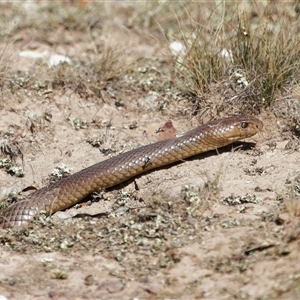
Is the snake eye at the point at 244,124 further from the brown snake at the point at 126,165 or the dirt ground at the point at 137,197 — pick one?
the dirt ground at the point at 137,197

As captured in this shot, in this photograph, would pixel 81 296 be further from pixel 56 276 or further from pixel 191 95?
pixel 191 95

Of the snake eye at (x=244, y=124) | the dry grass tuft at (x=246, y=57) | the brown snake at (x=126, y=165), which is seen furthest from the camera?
the dry grass tuft at (x=246, y=57)

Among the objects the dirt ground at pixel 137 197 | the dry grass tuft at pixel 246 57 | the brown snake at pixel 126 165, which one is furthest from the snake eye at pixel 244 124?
the dry grass tuft at pixel 246 57

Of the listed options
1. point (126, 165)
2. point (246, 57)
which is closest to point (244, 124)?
point (246, 57)

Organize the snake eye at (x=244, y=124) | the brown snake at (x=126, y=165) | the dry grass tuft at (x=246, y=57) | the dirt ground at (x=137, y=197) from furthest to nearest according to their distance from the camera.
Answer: the dry grass tuft at (x=246, y=57), the snake eye at (x=244, y=124), the brown snake at (x=126, y=165), the dirt ground at (x=137, y=197)

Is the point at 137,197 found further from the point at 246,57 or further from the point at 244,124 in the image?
the point at 246,57

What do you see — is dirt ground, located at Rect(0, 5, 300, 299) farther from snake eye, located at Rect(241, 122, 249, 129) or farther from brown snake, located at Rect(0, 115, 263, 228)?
snake eye, located at Rect(241, 122, 249, 129)

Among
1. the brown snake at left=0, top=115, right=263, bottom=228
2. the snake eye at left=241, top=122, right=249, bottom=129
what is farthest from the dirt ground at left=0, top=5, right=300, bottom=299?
the snake eye at left=241, top=122, right=249, bottom=129

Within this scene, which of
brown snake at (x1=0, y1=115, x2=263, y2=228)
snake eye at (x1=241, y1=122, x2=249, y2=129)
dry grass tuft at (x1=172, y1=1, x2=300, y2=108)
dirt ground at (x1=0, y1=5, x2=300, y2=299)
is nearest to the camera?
dirt ground at (x1=0, y1=5, x2=300, y2=299)
